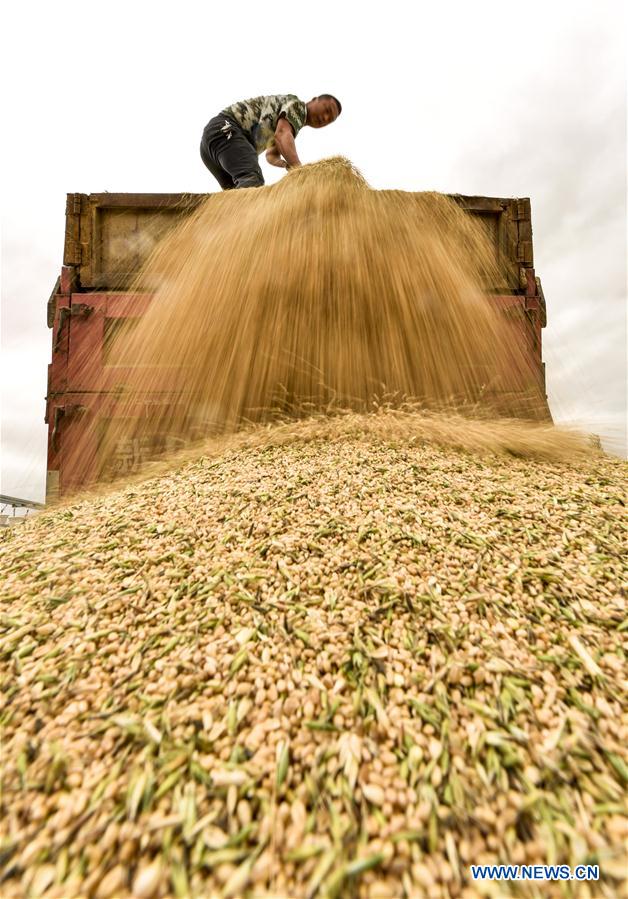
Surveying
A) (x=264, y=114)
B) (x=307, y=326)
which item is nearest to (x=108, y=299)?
(x=307, y=326)

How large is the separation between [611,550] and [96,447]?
2698 millimetres

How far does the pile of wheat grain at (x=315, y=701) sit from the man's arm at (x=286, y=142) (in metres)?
3.19

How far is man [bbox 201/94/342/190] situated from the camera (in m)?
3.90

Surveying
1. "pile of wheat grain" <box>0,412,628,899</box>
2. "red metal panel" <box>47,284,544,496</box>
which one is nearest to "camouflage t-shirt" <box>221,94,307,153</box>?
"red metal panel" <box>47,284,544,496</box>

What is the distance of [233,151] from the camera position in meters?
3.92

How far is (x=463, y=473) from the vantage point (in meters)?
2.30

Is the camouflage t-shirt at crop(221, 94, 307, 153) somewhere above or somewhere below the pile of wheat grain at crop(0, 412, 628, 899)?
above

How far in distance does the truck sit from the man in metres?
0.86

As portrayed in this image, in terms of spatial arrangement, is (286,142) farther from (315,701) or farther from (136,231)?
(315,701)

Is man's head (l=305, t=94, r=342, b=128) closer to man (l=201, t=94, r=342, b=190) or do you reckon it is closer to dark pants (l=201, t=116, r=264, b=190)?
man (l=201, t=94, r=342, b=190)

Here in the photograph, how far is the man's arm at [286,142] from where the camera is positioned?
3939mm

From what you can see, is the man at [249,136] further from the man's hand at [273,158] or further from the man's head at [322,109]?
the man's hand at [273,158]

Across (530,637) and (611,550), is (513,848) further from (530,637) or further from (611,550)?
(611,550)

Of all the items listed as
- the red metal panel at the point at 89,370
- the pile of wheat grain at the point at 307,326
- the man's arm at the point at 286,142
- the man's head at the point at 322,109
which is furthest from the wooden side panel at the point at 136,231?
the man's head at the point at 322,109
